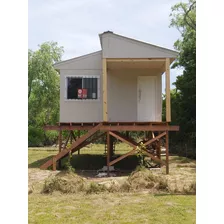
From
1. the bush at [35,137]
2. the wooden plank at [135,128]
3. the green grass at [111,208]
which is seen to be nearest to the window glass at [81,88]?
the wooden plank at [135,128]

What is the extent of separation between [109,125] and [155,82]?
3168mm

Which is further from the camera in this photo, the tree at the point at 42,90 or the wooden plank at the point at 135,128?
the tree at the point at 42,90

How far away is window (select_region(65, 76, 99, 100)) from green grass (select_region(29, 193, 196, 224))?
18.0 ft

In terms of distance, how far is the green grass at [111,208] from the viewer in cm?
573

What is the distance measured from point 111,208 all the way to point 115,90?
7290mm

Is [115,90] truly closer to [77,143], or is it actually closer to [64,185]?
[77,143]

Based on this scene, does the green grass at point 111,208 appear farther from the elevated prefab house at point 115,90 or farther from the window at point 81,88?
the window at point 81,88

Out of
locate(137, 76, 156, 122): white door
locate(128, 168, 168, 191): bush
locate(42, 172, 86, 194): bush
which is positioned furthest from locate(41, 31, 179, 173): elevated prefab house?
locate(42, 172, 86, 194): bush

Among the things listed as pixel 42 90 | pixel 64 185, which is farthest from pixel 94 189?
pixel 42 90

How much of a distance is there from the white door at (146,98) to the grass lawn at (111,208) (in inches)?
219
